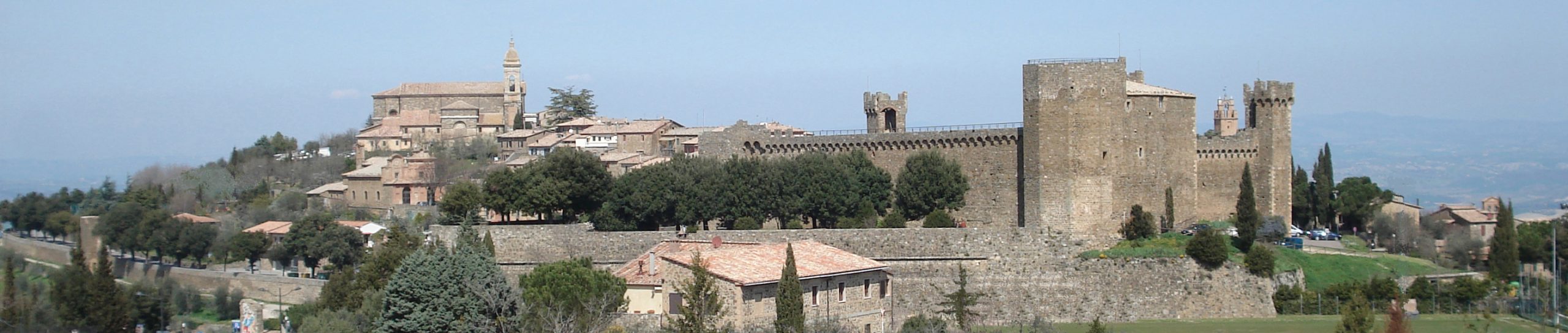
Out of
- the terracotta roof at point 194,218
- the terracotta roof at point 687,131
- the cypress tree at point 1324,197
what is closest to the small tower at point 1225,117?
the cypress tree at point 1324,197

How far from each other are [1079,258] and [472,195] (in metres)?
21.8

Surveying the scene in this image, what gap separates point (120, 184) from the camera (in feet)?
340

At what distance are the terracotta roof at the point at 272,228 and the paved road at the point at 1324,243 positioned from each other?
1627 inches

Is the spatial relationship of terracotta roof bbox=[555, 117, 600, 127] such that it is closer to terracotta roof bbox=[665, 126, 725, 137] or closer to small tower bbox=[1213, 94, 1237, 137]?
terracotta roof bbox=[665, 126, 725, 137]

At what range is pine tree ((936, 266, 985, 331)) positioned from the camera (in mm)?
44000

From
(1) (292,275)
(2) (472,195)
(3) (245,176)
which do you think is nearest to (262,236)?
(1) (292,275)

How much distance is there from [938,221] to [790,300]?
13.7 metres

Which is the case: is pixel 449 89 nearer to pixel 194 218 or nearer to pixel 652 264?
pixel 194 218

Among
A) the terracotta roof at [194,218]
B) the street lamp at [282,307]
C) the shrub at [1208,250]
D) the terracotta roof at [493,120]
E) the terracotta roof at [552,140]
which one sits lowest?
the street lamp at [282,307]

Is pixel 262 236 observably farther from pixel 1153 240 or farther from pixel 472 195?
pixel 1153 240

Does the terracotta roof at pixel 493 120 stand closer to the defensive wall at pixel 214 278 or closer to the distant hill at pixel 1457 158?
the defensive wall at pixel 214 278

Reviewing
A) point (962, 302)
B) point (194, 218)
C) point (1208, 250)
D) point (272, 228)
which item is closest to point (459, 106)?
point (194, 218)

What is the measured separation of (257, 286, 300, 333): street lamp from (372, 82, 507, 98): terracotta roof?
42.2m

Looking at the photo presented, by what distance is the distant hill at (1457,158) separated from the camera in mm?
95062
